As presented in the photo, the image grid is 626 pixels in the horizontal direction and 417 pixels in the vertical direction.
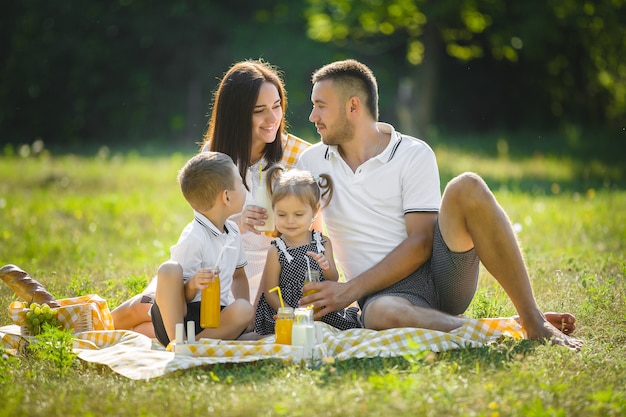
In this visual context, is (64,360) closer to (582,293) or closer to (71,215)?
(582,293)

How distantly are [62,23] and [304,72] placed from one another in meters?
5.87

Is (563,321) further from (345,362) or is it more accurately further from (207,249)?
(207,249)

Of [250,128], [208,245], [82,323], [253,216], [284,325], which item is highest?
[250,128]

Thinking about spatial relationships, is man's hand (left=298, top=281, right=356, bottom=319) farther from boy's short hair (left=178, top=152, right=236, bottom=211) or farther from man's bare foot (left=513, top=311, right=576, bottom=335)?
man's bare foot (left=513, top=311, right=576, bottom=335)

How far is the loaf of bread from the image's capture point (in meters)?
4.69

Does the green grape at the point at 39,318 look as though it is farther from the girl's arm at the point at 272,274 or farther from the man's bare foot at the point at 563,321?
the man's bare foot at the point at 563,321

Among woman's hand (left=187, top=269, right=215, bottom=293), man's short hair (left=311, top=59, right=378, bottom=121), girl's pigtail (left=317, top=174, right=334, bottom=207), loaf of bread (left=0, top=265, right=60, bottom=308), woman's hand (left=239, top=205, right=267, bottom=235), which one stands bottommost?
loaf of bread (left=0, top=265, right=60, bottom=308)

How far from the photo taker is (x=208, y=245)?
14.3 feet

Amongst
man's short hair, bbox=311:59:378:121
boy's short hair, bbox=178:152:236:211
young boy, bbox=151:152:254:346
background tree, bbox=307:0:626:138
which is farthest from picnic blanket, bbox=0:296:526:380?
background tree, bbox=307:0:626:138

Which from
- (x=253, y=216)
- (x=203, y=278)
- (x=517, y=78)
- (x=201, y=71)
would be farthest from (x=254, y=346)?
(x=201, y=71)

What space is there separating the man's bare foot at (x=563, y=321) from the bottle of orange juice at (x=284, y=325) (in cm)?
118

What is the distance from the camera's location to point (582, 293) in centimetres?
524

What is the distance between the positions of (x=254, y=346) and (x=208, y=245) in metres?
0.62

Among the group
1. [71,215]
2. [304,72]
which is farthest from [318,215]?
[304,72]
